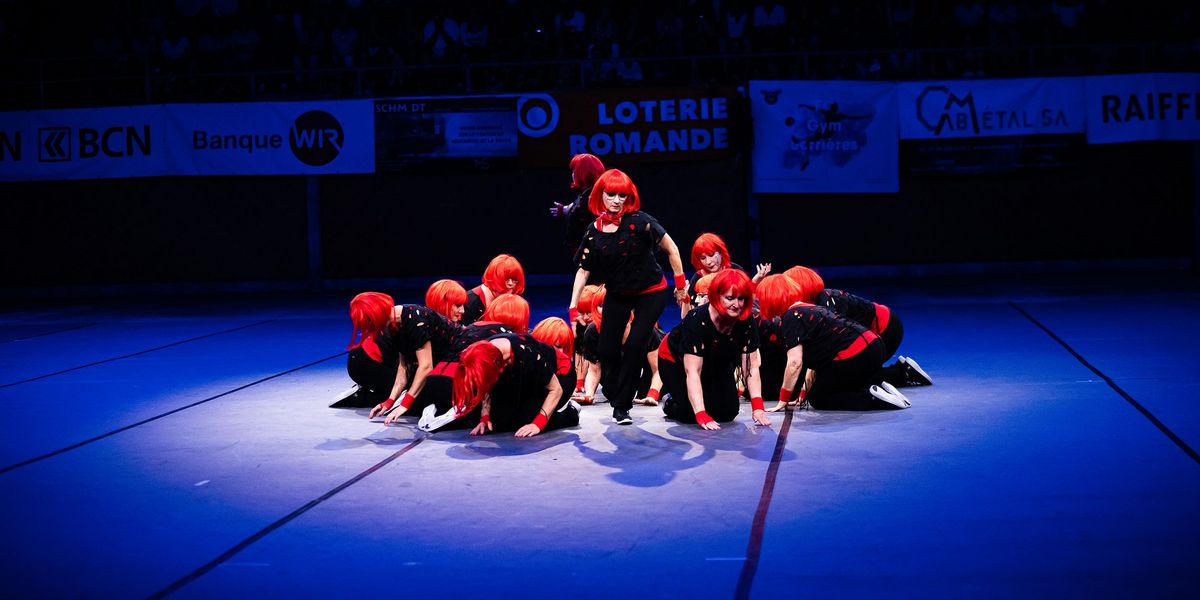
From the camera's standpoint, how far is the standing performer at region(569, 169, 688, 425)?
7.50 meters

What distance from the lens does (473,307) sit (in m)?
9.15

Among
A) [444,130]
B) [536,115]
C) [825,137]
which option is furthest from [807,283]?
[444,130]

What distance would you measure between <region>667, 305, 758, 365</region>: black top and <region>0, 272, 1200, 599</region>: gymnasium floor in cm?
51

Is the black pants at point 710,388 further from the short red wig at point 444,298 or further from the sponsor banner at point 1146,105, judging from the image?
the sponsor banner at point 1146,105

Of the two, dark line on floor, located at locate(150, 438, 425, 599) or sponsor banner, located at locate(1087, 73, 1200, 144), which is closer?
dark line on floor, located at locate(150, 438, 425, 599)

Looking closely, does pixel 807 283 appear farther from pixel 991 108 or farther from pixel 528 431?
pixel 991 108

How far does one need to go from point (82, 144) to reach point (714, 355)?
50.0ft

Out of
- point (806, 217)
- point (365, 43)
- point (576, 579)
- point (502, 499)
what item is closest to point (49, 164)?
point (365, 43)

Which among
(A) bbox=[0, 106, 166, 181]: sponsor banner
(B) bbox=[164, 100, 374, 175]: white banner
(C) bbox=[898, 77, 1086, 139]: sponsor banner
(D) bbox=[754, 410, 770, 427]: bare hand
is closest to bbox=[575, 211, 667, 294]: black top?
(D) bbox=[754, 410, 770, 427]: bare hand

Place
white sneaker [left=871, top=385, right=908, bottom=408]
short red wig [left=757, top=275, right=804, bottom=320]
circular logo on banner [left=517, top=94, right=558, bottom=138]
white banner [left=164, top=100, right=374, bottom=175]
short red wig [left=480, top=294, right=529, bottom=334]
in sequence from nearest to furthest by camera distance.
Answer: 1. short red wig [left=480, top=294, right=529, bottom=334]
2. white sneaker [left=871, top=385, right=908, bottom=408]
3. short red wig [left=757, top=275, right=804, bottom=320]
4. circular logo on banner [left=517, top=94, right=558, bottom=138]
5. white banner [left=164, top=100, right=374, bottom=175]

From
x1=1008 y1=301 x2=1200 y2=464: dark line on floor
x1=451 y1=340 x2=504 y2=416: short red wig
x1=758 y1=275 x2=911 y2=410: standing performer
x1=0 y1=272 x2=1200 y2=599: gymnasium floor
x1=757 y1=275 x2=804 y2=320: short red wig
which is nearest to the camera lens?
x1=0 y1=272 x2=1200 y2=599: gymnasium floor

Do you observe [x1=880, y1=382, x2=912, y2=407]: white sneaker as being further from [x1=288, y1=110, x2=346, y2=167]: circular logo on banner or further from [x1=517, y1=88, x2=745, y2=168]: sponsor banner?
[x1=288, y1=110, x2=346, y2=167]: circular logo on banner

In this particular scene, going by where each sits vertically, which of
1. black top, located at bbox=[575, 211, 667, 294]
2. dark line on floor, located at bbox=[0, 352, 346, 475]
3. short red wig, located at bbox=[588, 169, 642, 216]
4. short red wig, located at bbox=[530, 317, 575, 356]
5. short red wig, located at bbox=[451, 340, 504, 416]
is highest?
short red wig, located at bbox=[588, 169, 642, 216]

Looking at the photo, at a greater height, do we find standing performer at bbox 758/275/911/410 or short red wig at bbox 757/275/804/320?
short red wig at bbox 757/275/804/320
